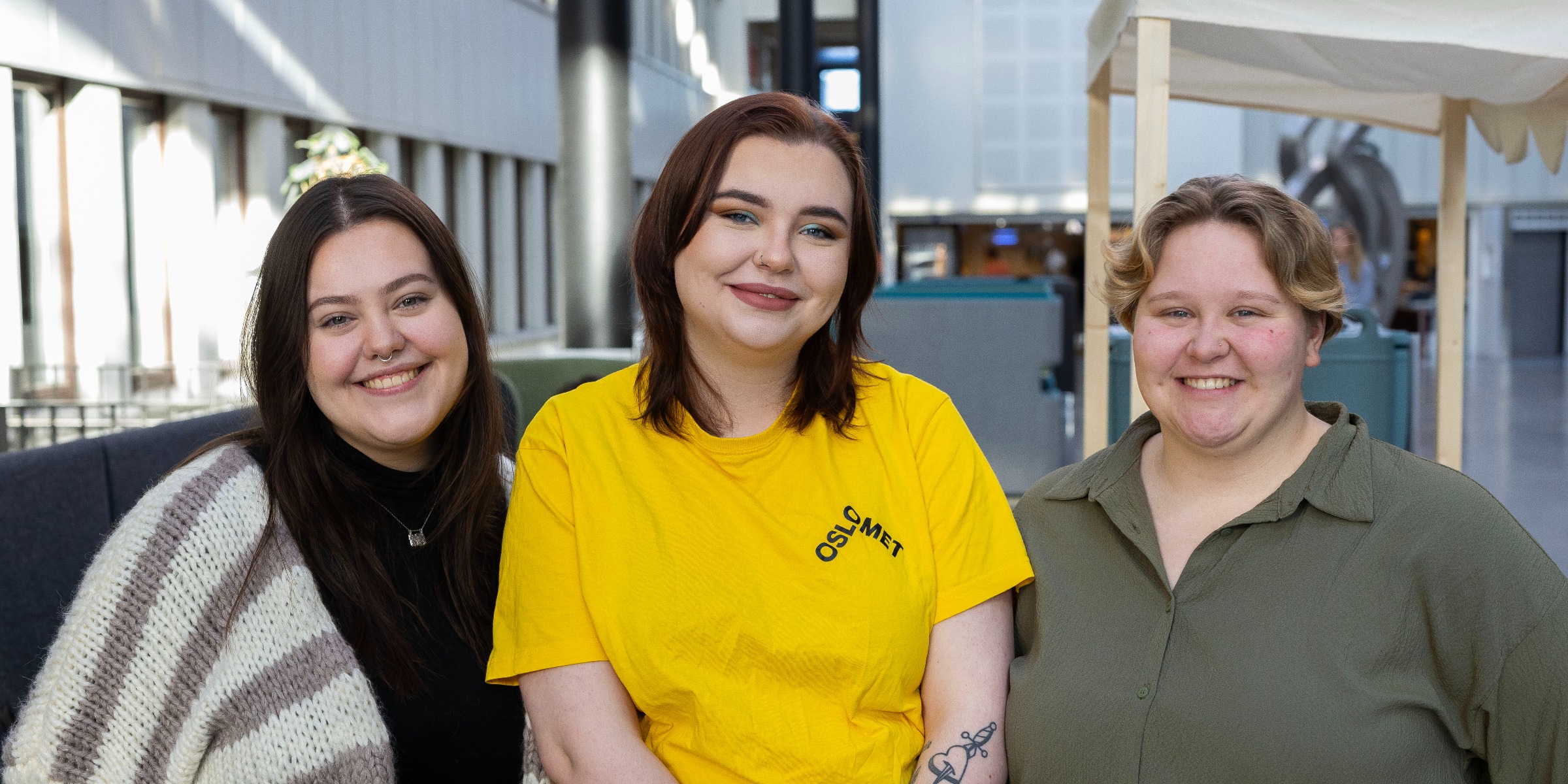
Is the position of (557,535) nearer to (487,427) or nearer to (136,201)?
(487,427)

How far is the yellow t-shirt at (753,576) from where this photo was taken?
169 cm

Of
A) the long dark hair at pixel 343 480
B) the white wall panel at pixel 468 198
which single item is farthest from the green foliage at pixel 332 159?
the white wall panel at pixel 468 198

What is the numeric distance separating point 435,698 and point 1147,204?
2114 mm

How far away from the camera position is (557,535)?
5.77 ft

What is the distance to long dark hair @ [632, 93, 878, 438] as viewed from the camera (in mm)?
1737

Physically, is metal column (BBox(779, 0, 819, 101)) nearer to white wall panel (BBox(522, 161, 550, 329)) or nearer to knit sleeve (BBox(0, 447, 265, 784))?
white wall panel (BBox(522, 161, 550, 329))

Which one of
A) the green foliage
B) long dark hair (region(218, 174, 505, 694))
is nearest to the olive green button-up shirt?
long dark hair (region(218, 174, 505, 694))

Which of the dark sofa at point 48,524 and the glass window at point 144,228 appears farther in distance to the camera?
the glass window at point 144,228

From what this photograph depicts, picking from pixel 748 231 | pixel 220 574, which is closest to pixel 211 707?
pixel 220 574

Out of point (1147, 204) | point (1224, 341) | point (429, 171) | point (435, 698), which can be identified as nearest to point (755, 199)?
point (1224, 341)

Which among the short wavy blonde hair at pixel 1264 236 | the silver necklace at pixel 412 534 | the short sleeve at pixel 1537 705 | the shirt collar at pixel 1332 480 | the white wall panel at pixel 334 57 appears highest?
the white wall panel at pixel 334 57

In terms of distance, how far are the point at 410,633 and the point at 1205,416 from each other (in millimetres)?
1256

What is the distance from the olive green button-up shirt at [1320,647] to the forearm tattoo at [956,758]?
0.32ft

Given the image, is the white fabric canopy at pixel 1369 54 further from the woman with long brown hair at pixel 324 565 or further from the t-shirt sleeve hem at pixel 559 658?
the t-shirt sleeve hem at pixel 559 658
